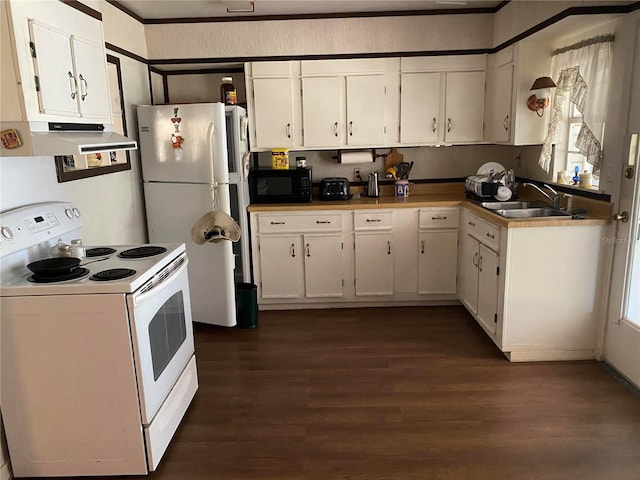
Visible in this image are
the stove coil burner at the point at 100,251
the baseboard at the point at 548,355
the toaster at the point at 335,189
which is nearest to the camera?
the stove coil burner at the point at 100,251

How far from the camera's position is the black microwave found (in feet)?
13.4

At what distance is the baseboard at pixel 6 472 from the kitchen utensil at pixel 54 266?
899 mm

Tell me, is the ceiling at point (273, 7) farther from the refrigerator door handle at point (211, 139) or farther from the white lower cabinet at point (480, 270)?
the white lower cabinet at point (480, 270)

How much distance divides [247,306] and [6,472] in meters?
1.93

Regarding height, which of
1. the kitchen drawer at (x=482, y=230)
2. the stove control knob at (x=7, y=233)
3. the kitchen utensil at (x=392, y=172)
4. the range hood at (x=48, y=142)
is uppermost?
the range hood at (x=48, y=142)

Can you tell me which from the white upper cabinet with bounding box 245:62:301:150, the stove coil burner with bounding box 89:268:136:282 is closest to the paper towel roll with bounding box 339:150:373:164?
the white upper cabinet with bounding box 245:62:301:150

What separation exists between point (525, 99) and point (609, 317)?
1.67 meters

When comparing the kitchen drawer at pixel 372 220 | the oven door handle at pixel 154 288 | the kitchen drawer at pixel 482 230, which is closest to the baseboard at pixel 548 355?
the kitchen drawer at pixel 482 230

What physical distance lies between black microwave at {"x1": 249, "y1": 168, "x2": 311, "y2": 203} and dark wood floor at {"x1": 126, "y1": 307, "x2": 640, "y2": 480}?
48.0 inches

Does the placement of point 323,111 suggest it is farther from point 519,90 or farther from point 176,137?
point 519,90

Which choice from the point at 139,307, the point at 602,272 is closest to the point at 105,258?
the point at 139,307

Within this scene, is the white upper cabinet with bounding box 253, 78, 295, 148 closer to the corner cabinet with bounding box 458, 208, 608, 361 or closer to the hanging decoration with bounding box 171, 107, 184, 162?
the hanging decoration with bounding box 171, 107, 184, 162

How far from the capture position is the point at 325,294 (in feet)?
13.5

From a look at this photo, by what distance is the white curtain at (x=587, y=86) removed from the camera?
9.65 ft
